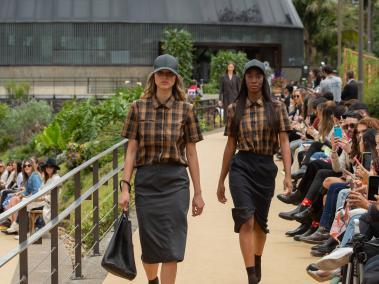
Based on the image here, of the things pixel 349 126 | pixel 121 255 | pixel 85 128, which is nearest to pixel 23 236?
pixel 121 255

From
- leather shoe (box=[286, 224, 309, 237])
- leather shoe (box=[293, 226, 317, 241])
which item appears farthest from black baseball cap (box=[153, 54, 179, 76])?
leather shoe (box=[286, 224, 309, 237])

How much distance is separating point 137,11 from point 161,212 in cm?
5347

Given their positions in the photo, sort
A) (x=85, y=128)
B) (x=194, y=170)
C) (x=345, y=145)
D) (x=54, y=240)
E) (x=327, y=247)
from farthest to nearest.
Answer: (x=85, y=128), (x=345, y=145), (x=327, y=247), (x=54, y=240), (x=194, y=170)

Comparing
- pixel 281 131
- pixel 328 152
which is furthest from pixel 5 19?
pixel 281 131

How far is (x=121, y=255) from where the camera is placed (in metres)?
7.78

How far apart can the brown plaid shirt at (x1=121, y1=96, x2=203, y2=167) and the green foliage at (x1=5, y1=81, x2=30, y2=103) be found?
132 feet

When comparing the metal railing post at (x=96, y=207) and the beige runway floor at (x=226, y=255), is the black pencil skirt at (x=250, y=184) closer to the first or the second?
the beige runway floor at (x=226, y=255)

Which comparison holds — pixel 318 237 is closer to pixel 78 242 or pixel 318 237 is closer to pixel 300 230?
pixel 300 230

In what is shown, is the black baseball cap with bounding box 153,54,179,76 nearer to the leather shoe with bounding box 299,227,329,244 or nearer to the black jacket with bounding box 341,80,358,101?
the leather shoe with bounding box 299,227,329,244

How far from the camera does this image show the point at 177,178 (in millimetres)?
8031

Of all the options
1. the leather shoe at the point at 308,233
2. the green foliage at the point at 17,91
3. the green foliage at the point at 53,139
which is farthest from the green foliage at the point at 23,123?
the leather shoe at the point at 308,233

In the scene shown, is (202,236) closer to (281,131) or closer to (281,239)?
(281,239)

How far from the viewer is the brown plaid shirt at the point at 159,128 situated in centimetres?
798

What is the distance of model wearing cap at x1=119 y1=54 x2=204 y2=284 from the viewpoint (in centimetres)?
793
